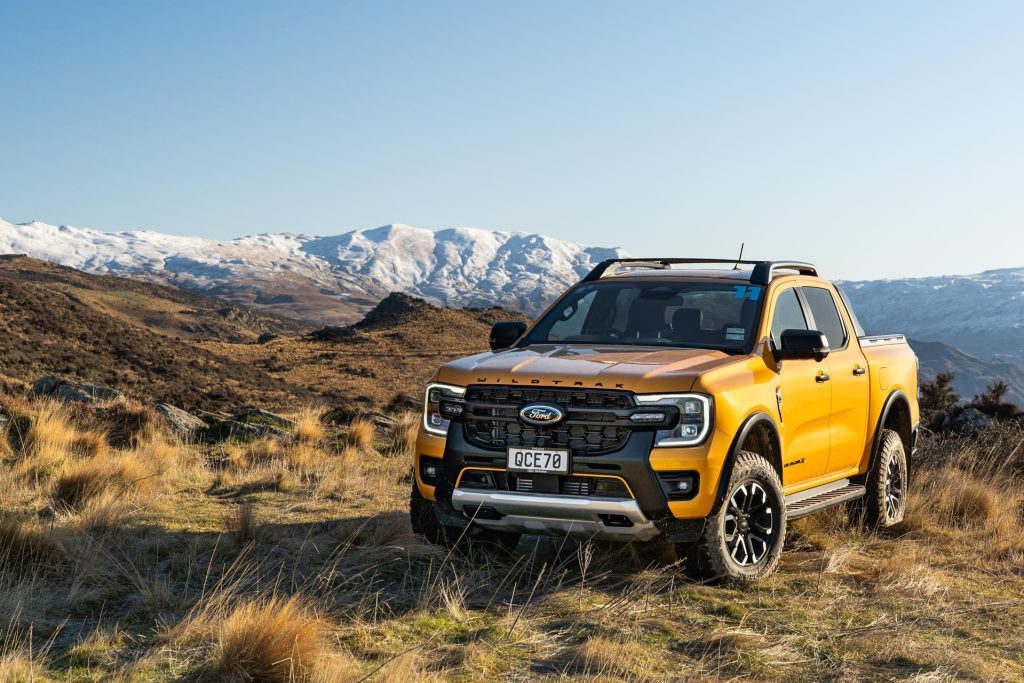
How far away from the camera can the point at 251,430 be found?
45.5 ft

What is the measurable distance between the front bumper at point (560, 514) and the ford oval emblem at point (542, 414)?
409 millimetres

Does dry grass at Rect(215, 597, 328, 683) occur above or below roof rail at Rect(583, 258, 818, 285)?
below

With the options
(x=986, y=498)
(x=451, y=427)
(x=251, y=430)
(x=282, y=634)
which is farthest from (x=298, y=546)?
(x=251, y=430)

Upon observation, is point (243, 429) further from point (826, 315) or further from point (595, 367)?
point (595, 367)

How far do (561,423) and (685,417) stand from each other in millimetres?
687

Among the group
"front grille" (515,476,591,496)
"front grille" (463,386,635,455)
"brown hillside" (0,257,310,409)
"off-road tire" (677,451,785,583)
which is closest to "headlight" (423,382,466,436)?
"front grille" (463,386,635,455)

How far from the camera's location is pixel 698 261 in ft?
26.9

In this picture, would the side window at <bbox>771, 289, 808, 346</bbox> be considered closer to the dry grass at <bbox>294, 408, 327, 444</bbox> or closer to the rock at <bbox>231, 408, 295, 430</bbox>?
the dry grass at <bbox>294, 408, 327, 444</bbox>

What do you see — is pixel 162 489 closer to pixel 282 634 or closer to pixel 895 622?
pixel 282 634

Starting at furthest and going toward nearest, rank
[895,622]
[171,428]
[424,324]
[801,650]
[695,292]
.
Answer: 1. [424,324]
2. [171,428]
3. [695,292]
4. [895,622]
5. [801,650]

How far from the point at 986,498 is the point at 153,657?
7.35m

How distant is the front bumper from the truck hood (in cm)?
64

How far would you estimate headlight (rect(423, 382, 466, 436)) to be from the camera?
6.31 m

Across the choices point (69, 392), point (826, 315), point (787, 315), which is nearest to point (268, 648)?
point (787, 315)
